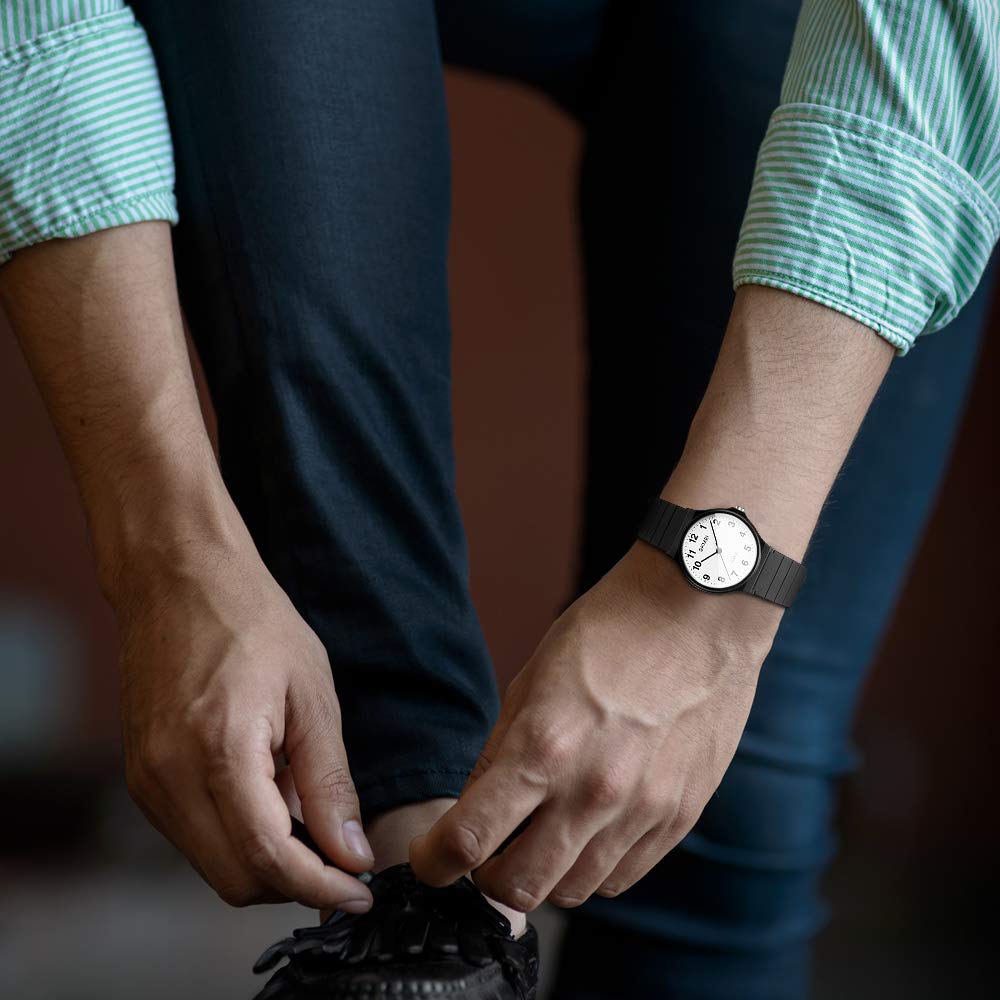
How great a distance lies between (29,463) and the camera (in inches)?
86.0

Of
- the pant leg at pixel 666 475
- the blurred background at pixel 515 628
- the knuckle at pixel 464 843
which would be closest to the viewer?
the knuckle at pixel 464 843

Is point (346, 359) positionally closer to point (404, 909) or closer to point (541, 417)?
point (404, 909)

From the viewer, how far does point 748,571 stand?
499 millimetres

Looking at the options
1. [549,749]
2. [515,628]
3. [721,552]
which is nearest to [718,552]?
[721,552]

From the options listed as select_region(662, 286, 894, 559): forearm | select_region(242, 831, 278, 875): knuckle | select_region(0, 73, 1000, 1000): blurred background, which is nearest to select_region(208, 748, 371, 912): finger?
select_region(242, 831, 278, 875): knuckle

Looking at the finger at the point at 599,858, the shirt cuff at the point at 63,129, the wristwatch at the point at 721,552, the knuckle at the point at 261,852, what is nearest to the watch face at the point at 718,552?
the wristwatch at the point at 721,552

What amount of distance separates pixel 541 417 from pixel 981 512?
0.86 metres

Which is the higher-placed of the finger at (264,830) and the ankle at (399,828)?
the finger at (264,830)

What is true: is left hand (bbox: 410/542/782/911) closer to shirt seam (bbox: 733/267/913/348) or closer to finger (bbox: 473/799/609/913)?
finger (bbox: 473/799/609/913)

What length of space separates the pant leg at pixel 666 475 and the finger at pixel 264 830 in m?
0.36

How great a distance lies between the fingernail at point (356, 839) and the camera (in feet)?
1.67

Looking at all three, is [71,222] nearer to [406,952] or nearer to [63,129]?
[63,129]

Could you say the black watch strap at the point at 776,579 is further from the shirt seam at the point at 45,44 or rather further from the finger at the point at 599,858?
the shirt seam at the point at 45,44

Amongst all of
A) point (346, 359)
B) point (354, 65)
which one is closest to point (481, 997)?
point (346, 359)
